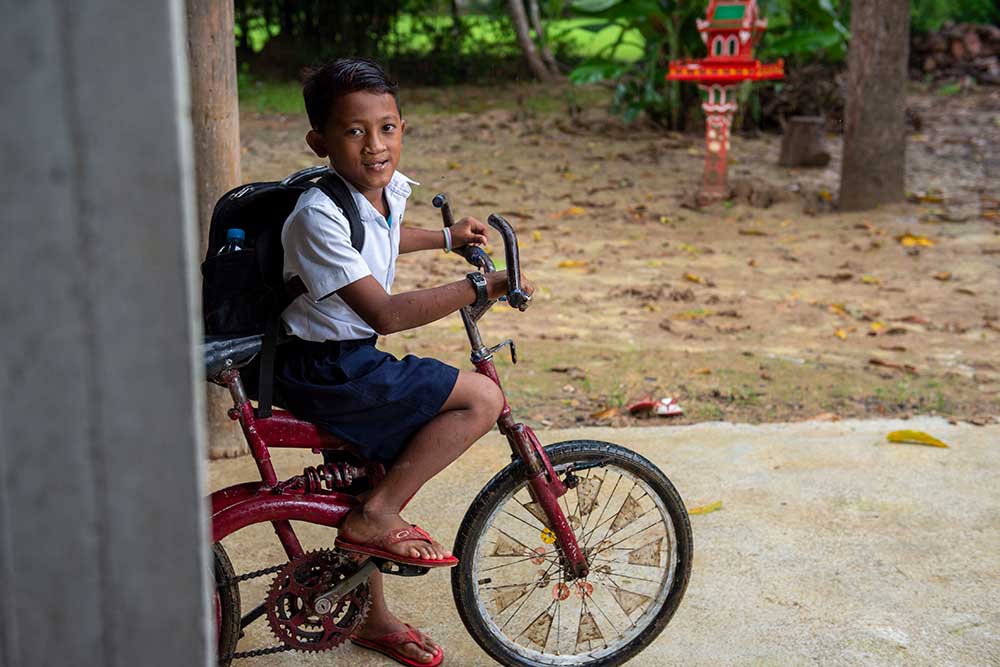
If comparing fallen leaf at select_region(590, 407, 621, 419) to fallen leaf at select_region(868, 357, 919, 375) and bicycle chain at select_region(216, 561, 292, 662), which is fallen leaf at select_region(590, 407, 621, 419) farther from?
bicycle chain at select_region(216, 561, 292, 662)

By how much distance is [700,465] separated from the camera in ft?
13.1

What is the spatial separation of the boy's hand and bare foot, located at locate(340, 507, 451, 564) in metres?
0.65

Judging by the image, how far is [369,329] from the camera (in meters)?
2.45

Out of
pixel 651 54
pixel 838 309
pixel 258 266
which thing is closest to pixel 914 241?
pixel 838 309

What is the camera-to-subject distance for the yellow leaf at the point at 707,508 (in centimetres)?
364

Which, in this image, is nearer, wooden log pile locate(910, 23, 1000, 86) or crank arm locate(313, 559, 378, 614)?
crank arm locate(313, 559, 378, 614)

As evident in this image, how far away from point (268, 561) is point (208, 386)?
74 cm

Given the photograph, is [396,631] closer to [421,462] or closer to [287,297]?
[421,462]

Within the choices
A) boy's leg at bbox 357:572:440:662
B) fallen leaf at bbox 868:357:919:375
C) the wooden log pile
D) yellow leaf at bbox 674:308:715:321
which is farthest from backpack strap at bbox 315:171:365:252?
the wooden log pile

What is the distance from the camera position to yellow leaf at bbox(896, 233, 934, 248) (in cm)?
756

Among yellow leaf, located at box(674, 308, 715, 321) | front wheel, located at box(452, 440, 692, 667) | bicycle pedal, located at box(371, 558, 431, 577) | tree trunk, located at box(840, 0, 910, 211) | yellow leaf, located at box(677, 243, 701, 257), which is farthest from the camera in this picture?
tree trunk, located at box(840, 0, 910, 211)

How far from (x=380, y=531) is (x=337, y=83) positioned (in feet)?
3.21

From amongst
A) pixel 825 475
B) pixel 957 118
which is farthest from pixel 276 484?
pixel 957 118

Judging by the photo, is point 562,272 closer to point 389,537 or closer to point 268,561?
point 268,561
